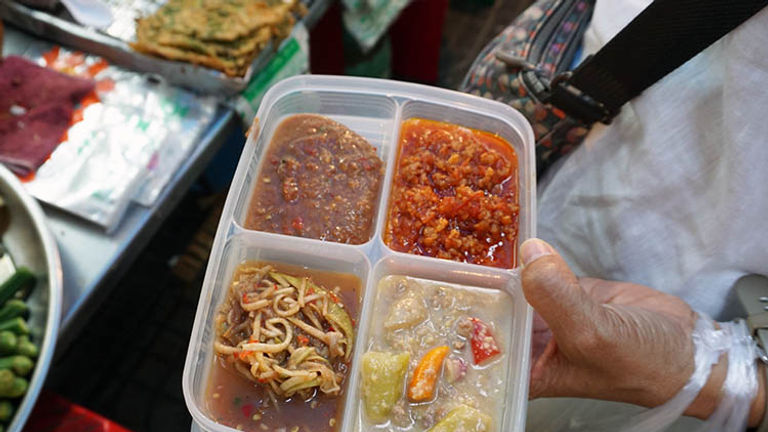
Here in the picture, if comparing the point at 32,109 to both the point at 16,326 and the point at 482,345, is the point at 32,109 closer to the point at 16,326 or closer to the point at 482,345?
the point at 16,326

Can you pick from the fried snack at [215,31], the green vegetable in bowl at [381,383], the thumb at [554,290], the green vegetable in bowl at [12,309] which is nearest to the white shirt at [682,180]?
the thumb at [554,290]

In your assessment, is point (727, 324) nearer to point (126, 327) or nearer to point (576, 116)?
point (576, 116)

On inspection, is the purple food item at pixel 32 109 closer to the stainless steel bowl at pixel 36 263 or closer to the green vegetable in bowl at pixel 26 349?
the stainless steel bowl at pixel 36 263

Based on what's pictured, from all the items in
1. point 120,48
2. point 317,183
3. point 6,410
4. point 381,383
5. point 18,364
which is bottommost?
point 6,410

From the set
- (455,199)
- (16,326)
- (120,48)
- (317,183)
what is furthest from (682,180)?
(120,48)

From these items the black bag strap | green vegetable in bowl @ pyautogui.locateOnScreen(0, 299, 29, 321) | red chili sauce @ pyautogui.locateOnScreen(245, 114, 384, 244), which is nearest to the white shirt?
the black bag strap

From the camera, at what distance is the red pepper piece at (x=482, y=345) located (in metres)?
1.25

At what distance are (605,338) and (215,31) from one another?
183cm

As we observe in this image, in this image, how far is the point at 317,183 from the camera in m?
1.47

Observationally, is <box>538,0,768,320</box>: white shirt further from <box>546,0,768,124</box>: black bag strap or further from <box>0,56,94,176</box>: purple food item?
<box>0,56,94,176</box>: purple food item

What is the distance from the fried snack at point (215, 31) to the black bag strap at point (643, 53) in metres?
1.23

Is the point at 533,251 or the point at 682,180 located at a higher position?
the point at 682,180

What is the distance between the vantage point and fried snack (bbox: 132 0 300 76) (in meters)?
2.01

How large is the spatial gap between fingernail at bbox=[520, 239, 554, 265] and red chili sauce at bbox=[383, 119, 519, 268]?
0.27 metres
